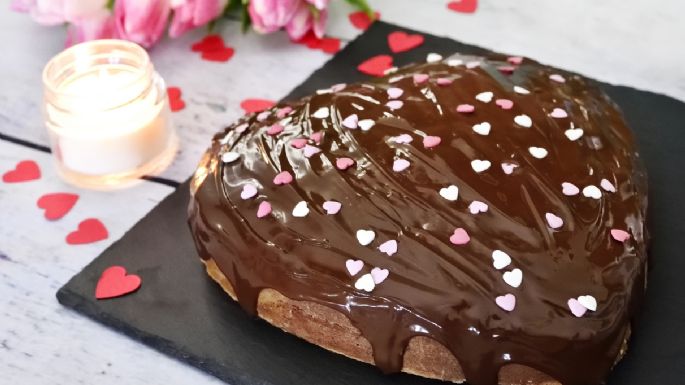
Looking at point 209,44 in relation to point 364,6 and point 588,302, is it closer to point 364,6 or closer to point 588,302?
point 364,6

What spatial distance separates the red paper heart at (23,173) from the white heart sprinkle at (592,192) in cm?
98

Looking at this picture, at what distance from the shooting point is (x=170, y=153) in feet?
5.11

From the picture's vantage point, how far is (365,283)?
1.05 metres

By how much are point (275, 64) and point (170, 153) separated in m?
0.38

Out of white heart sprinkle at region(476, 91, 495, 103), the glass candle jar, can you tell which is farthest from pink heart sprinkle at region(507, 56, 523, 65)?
the glass candle jar

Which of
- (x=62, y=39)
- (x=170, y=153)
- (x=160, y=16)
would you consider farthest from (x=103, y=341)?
(x=62, y=39)

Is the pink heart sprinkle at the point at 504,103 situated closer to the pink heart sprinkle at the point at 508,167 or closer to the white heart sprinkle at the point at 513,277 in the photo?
the pink heart sprinkle at the point at 508,167

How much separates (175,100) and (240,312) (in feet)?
2.12

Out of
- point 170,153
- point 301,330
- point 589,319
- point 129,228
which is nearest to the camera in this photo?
point 589,319

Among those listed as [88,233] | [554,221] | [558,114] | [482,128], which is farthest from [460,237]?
[88,233]

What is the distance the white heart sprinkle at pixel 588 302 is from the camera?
1010mm

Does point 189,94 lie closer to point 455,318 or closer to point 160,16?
point 160,16

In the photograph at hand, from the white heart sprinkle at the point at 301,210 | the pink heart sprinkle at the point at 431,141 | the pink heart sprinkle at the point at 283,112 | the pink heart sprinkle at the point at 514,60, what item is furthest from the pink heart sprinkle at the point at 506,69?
the white heart sprinkle at the point at 301,210

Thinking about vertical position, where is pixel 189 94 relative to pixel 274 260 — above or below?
below
